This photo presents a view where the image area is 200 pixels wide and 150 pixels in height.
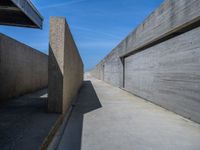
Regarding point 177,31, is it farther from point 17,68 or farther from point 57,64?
point 17,68

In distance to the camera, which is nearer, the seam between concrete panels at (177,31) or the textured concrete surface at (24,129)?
the textured concrete surface at (24,129)

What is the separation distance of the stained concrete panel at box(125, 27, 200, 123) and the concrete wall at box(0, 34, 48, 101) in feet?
17.9

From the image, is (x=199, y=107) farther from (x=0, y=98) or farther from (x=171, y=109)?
(x=0, y=98)

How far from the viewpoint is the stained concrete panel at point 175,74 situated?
438 cm

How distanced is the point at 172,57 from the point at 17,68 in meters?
6.00

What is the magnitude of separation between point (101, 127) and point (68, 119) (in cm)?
104

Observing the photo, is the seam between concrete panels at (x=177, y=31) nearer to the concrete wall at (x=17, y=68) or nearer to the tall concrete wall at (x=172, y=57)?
the tall concrete wall at (x=172, y=57)

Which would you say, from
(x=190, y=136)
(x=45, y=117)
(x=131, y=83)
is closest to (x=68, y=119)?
(x=45, y=117)

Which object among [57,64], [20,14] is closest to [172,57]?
[57,64]

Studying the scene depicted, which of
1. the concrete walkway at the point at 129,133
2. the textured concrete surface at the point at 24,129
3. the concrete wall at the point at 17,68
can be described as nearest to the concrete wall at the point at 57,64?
the textured concrete surface at the point at 24,129

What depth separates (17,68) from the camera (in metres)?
7.44

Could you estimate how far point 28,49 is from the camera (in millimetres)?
8711

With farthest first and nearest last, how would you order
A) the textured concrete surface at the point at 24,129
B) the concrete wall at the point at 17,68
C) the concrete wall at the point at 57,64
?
the concrete wall at the point at 17,68 < the concrete wall at the point at 57,64 < the textured concrete surface at the point at 24,129

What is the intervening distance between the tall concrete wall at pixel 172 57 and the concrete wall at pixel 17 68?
5360mm
